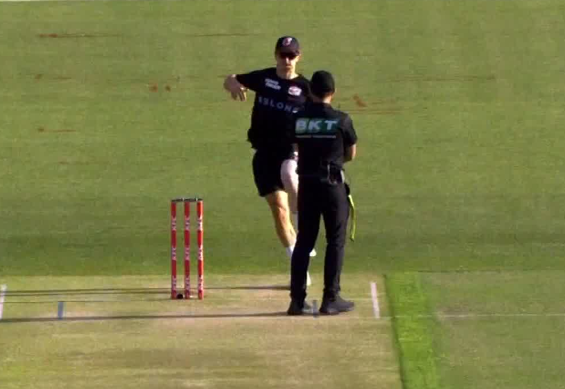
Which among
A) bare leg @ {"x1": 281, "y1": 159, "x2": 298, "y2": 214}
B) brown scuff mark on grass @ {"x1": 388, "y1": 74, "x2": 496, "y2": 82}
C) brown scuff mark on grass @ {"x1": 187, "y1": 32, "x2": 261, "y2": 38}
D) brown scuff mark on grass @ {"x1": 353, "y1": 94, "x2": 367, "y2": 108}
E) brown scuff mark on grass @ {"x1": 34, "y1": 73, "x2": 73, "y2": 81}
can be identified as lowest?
bare leg @ {"x1": 281, "y1": 159, "x2": 298, "y2": 214}

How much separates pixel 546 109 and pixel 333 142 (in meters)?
8.21

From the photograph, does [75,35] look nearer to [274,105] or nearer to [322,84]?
[274,105]

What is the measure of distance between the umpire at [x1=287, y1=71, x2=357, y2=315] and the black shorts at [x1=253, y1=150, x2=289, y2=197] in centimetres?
93

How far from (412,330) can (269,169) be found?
82.8 inches

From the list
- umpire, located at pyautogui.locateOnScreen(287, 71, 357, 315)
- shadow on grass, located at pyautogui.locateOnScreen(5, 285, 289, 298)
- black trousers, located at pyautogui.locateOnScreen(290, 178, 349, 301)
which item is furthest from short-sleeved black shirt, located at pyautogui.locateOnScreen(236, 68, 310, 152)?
shadow on grass, located at pyautogui.locateOnScreen(5, 285, 289, 298)

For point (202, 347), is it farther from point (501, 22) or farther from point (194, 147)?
point (501, 22)

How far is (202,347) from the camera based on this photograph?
34.9 feet

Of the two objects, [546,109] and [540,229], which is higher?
[546,109]

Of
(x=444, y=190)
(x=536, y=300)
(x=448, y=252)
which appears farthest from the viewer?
(x=444, y=190)

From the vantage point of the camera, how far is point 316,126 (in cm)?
1105

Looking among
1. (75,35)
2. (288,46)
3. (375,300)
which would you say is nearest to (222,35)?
(75,35)

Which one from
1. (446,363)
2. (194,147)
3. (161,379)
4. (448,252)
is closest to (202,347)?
(161,379)

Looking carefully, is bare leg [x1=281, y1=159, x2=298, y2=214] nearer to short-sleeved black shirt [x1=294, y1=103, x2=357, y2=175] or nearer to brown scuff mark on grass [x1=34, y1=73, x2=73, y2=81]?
short-sleeved black shirt [x1=294, y1=103, x2=357, y2=175]

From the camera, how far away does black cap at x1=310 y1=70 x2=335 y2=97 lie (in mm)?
10992
